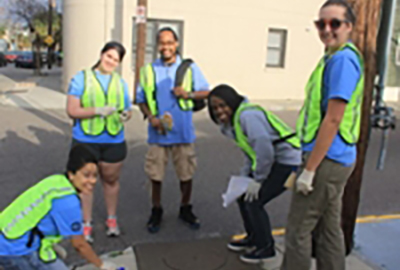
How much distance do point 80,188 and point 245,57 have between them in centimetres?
1252

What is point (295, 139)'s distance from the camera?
327 centimetres

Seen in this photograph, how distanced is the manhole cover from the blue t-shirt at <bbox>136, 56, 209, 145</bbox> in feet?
3.39

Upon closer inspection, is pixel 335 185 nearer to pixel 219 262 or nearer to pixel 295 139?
pixel 295 139

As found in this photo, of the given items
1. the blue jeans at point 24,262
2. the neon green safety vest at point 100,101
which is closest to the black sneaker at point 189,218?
the neon green safety vest at point 100,101

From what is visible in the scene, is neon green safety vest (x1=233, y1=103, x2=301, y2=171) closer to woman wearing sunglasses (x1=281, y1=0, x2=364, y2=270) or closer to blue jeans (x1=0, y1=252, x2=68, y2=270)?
woman wearing sunglasses (x1=281, y1=0, x2=364, y2=270)

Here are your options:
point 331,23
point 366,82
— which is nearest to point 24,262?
point 331,23

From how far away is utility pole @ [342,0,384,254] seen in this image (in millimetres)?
3184

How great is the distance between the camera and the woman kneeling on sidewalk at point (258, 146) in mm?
3086

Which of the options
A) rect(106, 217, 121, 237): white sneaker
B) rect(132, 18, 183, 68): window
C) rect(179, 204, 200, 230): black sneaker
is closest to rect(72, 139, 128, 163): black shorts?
rect(106, 217, 121, 237): white sneaker

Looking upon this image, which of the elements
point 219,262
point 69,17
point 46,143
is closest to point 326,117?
point 219,262

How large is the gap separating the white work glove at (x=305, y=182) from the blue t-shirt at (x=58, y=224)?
4.31 feet

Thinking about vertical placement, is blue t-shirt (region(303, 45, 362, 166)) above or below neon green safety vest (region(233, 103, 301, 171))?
above

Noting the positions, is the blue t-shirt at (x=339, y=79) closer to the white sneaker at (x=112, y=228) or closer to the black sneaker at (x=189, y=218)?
the black sneaker at (x=189, y=218)

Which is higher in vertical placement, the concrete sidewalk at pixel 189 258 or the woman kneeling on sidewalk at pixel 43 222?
the woman kneeling on sidewalk at pixel 43 222
